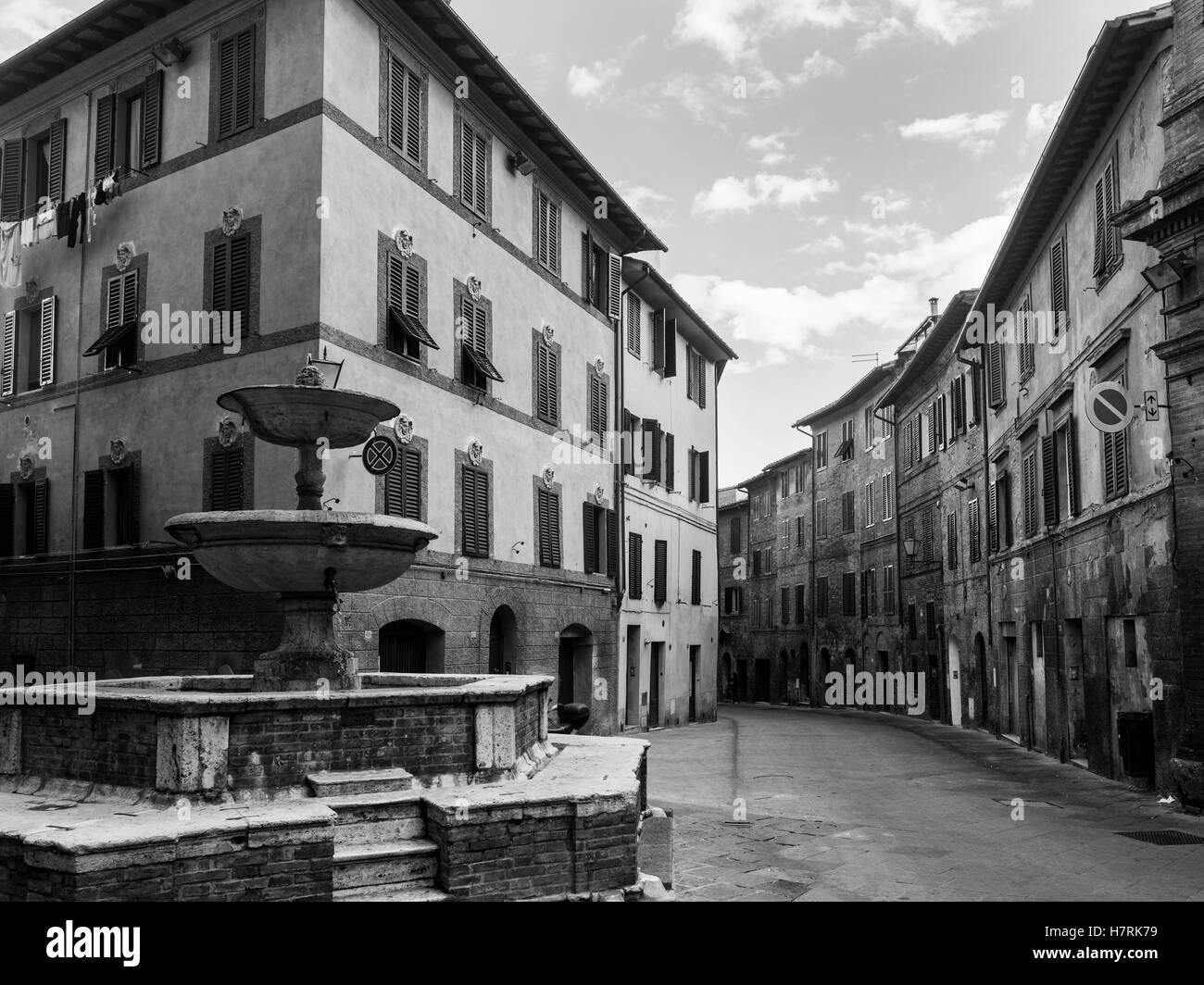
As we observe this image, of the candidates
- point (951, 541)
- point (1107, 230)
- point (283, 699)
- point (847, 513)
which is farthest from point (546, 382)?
point (847, 513)

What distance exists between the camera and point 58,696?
7.58 meters

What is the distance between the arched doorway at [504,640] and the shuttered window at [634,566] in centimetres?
660

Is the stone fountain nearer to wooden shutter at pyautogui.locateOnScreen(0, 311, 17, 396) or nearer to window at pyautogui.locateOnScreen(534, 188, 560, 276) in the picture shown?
wooden shutter at pyautogui.locateOnScreen(0, 311, 17, 396)

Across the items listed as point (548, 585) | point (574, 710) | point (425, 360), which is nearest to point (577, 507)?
point (548, 585)

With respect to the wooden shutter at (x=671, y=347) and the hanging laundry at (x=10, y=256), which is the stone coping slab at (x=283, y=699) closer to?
the hanging laundry at (x=10, y=256)

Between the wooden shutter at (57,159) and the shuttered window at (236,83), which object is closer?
the shuttered window at (236,83)

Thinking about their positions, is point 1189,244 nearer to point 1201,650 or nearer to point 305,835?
point 1201,650

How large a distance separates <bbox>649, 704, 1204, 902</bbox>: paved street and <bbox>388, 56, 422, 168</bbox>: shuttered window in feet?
32.7

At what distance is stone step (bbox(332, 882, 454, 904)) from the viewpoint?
644 centimetres

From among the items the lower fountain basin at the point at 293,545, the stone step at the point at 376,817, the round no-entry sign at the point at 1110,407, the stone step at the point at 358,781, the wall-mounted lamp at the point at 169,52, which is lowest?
the stone step at the point at 376,817

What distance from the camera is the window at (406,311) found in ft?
52.9

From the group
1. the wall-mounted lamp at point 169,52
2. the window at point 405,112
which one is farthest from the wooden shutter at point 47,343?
the window at point 405,112
